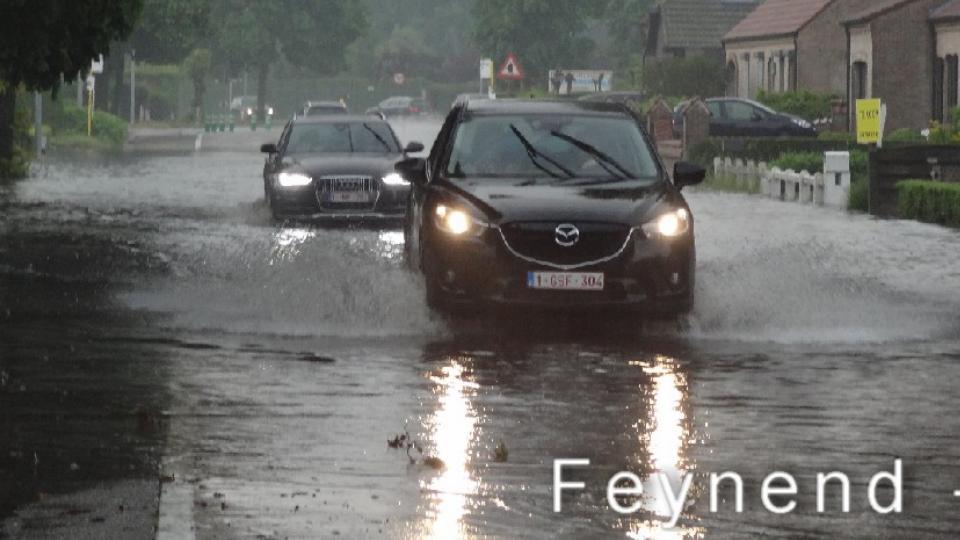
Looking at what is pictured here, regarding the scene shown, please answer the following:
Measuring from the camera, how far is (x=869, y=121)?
120 feet

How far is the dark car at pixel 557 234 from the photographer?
15.9m

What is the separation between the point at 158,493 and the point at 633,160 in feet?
29.5

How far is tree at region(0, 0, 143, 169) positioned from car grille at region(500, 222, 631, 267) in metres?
6.09

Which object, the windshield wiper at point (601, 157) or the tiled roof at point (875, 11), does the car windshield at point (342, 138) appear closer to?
the windshield wiper at point (601, 157)

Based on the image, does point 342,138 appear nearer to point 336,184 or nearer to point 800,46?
point 336,184

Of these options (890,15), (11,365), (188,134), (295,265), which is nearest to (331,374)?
(11,365)

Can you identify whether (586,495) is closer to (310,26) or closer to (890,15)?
(890,15)

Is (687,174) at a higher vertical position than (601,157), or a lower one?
lower

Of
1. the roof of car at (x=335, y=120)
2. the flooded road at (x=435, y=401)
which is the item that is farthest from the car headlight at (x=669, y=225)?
the roof of car at (x=335, y=120)

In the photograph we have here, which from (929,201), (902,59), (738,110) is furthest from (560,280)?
(902,59)

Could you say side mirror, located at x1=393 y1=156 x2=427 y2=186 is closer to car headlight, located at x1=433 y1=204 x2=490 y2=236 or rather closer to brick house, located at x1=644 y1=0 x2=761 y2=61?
car headlight, located at x1=433 y1=204 x2=490 y2=236

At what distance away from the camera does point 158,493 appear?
29.9ft

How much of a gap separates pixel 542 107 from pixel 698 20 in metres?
92.5

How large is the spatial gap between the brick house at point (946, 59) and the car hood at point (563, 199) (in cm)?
5014
